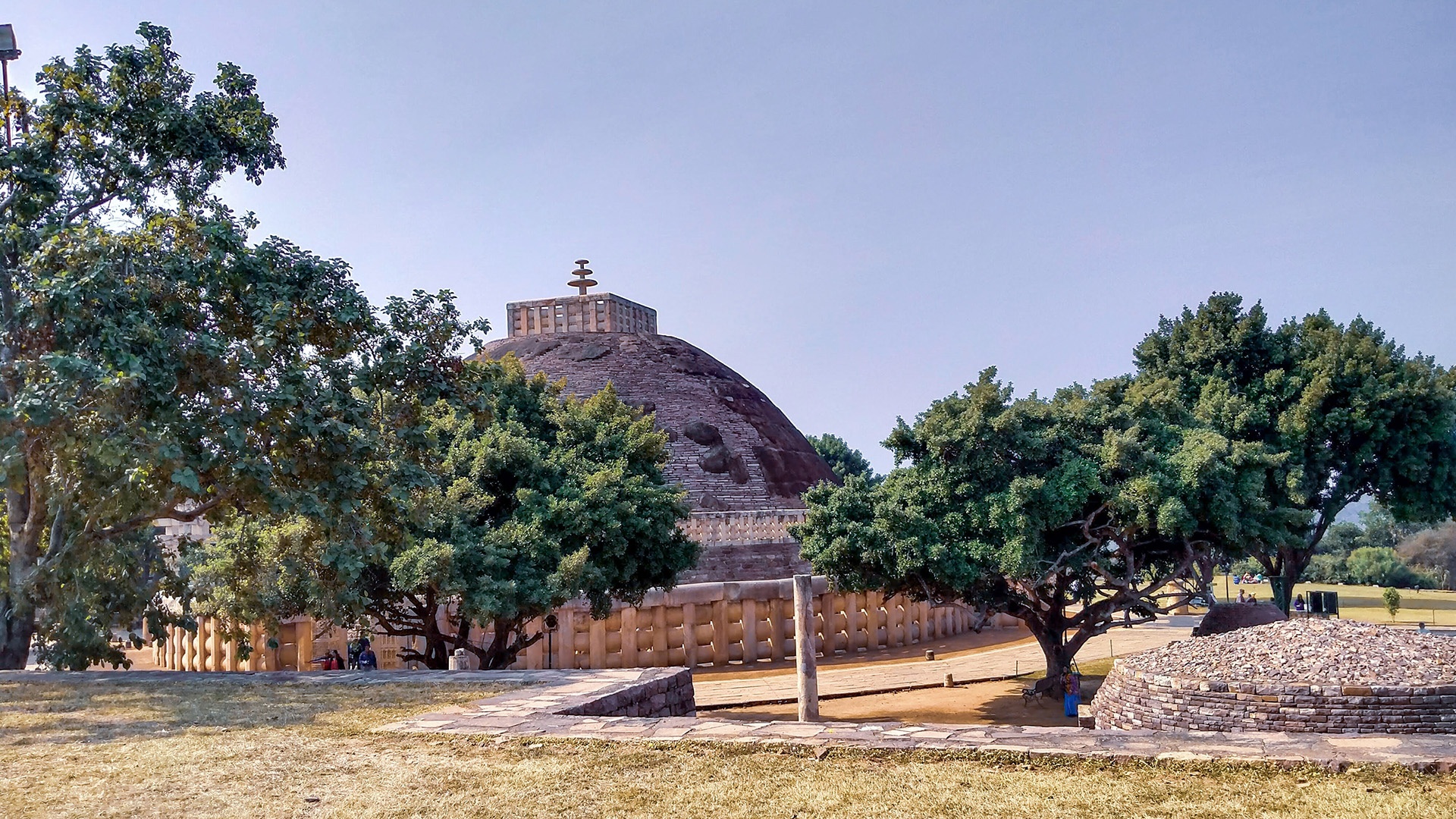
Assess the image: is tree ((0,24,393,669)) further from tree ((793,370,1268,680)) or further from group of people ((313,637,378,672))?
tree ((793,370,1268,680))

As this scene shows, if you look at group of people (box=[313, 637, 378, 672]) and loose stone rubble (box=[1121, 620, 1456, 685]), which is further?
group of people (box=[313, 637, 378, 672])

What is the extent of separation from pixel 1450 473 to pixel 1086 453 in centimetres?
1388

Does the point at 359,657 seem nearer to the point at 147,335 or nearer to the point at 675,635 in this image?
the point at 675,635

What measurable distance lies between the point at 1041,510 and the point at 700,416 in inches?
827

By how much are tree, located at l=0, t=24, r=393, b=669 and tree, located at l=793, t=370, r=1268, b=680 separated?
29.4ft

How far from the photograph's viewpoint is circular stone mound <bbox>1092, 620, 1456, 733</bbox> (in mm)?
10422

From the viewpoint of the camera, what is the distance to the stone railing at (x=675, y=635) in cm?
2156

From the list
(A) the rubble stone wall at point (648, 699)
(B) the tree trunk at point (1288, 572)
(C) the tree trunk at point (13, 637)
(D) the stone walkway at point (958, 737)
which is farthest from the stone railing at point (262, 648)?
(B) the tree trunk at point (1288, 572)

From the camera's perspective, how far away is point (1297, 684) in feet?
34.9

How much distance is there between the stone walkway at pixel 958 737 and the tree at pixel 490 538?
14.1ft

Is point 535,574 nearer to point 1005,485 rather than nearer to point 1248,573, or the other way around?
point 1005,485

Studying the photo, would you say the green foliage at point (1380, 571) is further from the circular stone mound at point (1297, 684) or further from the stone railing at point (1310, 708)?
the stone railing at point (1310, 708)

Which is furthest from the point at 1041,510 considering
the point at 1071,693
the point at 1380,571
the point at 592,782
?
the point at 1380,571

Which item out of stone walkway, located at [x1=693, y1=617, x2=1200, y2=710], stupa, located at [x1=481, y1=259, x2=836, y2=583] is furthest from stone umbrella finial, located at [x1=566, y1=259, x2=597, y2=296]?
stone walkway, located at [x1=693, y1=617, x2=1200, y2=710]
